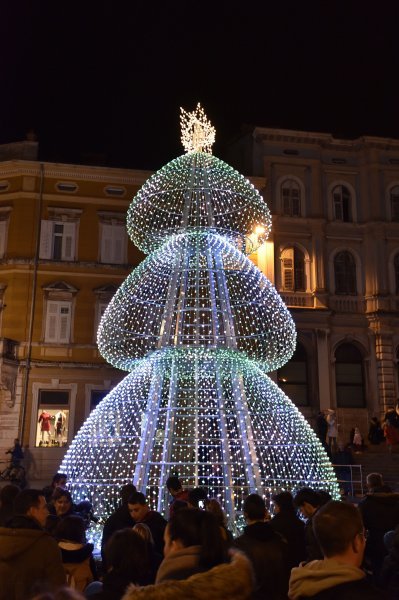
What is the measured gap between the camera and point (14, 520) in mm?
3580

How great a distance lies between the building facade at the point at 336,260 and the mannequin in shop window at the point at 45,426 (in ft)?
30.2

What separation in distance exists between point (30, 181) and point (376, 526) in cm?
2177

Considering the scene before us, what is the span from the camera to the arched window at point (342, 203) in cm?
2711

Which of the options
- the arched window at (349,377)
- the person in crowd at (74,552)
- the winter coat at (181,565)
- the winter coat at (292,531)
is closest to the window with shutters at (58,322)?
the arched window at (349,377)

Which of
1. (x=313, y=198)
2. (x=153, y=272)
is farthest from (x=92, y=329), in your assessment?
(x=153, y=272)

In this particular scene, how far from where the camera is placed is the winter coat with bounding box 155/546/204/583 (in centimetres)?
285

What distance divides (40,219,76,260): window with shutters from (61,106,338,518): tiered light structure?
1209 centimetres

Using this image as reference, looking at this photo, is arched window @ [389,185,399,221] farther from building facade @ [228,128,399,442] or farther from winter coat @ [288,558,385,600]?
winter coat @ [288,558,385,600]

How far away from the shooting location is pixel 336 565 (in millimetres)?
2551

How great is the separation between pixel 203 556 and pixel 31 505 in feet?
5.00

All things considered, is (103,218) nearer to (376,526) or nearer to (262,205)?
(262,205)

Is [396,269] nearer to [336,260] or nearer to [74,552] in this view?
[336,260]

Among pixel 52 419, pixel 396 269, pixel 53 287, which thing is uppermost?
pixel 396 269

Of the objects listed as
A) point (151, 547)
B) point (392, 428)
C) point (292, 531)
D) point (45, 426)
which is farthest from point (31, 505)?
point (45, 426)
